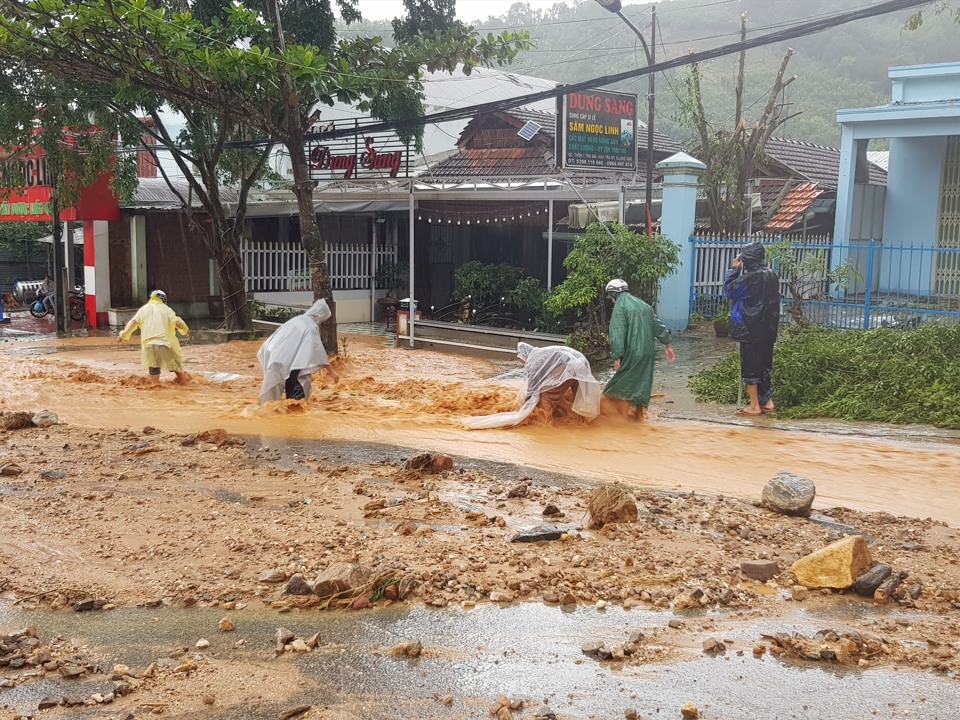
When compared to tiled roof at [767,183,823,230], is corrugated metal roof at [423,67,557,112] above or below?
above

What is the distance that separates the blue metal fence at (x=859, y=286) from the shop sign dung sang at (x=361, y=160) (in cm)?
542

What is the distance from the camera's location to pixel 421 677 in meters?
4.16

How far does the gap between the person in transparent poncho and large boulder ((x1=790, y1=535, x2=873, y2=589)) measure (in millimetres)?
4852

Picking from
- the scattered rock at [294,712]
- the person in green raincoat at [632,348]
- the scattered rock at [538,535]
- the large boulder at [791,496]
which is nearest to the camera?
the scattered rock at [294,712]

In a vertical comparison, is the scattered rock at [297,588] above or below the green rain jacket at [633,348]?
below

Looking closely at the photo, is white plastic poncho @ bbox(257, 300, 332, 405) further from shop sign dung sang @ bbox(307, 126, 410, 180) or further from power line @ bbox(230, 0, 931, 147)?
shop sign dung sang @ bbox(307, 126, 410, 180)

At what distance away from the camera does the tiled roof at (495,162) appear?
67.0 feet

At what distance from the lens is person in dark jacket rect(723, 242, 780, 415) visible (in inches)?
429

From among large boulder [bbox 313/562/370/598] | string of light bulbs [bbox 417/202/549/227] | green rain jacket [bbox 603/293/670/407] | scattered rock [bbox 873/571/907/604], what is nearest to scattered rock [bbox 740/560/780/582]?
scattered rock [bbox 873/571/907/604]

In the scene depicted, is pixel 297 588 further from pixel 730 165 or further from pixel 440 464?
pixel 730 165

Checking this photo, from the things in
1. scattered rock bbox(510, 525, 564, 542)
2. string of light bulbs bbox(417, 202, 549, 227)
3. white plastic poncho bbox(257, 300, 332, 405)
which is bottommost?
scattered rock bbox(510, 525, 564, 542)

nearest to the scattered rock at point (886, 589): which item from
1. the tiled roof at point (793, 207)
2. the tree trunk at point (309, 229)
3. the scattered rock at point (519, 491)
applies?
the scattered rock at point (519, 491)

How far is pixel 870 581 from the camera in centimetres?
500

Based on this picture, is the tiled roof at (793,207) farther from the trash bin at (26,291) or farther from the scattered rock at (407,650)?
the trash bin at (26,291)
